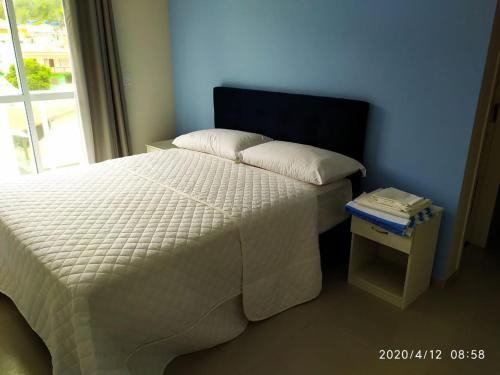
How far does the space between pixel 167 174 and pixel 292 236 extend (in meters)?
0.97

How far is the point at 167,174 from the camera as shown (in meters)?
2.59

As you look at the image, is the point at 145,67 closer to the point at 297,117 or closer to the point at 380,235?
the point at 297,117

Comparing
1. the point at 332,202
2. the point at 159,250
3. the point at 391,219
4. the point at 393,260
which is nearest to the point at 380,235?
the point at 391,219

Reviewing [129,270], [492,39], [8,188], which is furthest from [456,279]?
[8,188]

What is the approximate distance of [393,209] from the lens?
2129 mm

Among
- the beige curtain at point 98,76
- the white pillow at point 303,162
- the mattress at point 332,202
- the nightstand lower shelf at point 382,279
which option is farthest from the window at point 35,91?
the nightstand lower shelf at point 382,279

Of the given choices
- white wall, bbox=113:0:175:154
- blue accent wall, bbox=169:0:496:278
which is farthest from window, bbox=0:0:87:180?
blue accent wall, bbox=169:0:496:278

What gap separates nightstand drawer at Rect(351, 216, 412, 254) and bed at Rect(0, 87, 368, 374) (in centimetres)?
19

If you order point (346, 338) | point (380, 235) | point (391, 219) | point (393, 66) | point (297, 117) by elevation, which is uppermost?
point (393, 66)

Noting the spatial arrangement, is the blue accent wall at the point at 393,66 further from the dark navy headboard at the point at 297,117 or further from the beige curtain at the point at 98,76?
the beige curtain at the point at 98,76

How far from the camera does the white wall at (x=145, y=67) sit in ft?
11.9

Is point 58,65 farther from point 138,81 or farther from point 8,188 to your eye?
point 8,188

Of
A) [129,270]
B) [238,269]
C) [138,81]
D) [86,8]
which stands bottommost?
[238,269]

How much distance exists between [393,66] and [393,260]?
127 cm
